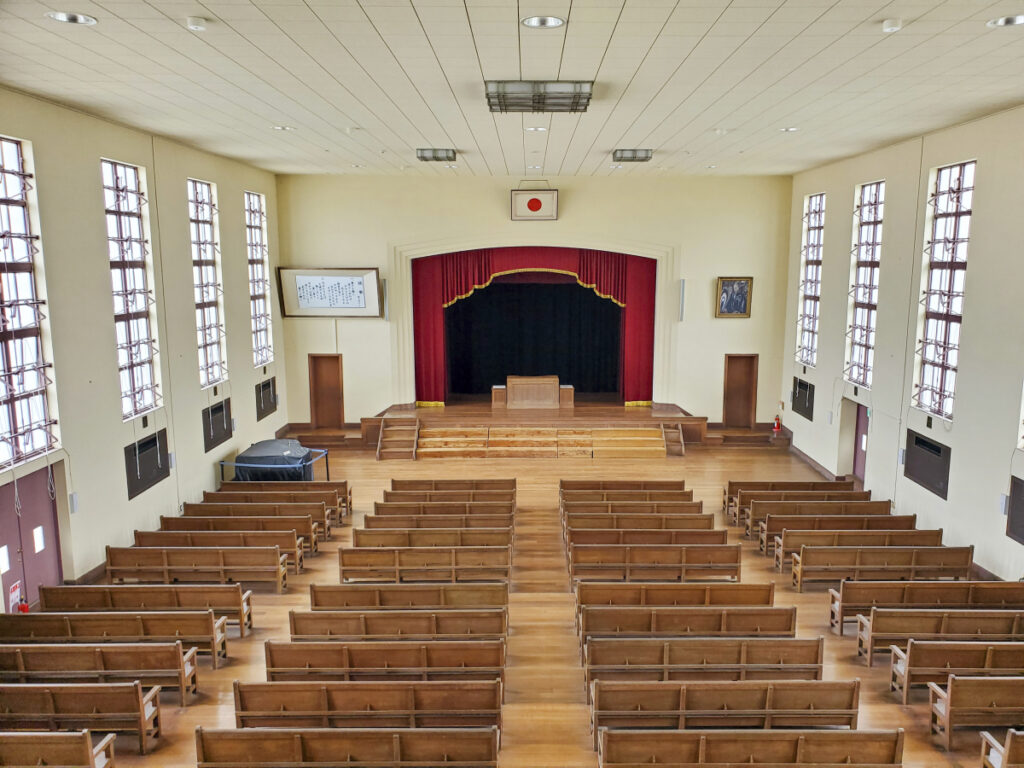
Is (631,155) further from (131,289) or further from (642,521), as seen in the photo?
(131,289)

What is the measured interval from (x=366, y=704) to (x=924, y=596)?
594 centimetres

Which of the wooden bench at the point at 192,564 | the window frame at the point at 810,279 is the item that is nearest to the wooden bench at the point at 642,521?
the wooden bench at the point at 192,564

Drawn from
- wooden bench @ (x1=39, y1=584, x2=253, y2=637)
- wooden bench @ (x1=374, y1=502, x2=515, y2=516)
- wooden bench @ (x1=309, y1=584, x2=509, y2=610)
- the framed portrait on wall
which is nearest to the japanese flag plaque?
the framed portrait on wall

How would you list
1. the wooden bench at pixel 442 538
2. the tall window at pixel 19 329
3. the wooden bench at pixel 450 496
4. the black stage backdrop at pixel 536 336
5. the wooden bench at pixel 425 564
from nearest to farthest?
the tall window at pixel 19 329 < the wooden bench at pixel 425 564 < the wooden bench at pixel 442 538 < the wooden bench at pixel 450 496 < the black stage backdrop at pixel 536 336

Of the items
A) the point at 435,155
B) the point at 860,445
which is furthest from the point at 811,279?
the point at 435,155

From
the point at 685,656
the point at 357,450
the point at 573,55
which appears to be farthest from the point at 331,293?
the point at 685,656

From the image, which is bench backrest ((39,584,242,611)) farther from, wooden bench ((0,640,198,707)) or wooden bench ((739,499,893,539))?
wooden bench ((739,499,893,539))

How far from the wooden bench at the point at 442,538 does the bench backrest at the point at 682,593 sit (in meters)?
1.99

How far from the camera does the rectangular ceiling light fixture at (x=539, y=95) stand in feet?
26.3

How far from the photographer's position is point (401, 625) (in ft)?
23.7

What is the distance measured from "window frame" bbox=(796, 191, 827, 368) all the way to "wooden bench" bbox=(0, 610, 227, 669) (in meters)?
13.0

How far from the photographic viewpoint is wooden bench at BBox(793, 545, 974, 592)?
909 cm

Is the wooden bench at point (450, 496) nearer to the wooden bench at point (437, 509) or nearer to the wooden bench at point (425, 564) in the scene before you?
the wooden bench at point (437, 509)

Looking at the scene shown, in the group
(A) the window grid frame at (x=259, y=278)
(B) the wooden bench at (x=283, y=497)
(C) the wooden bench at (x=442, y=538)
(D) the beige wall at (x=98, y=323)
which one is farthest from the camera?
(A) the window grid frame at (x=259, y=278)
